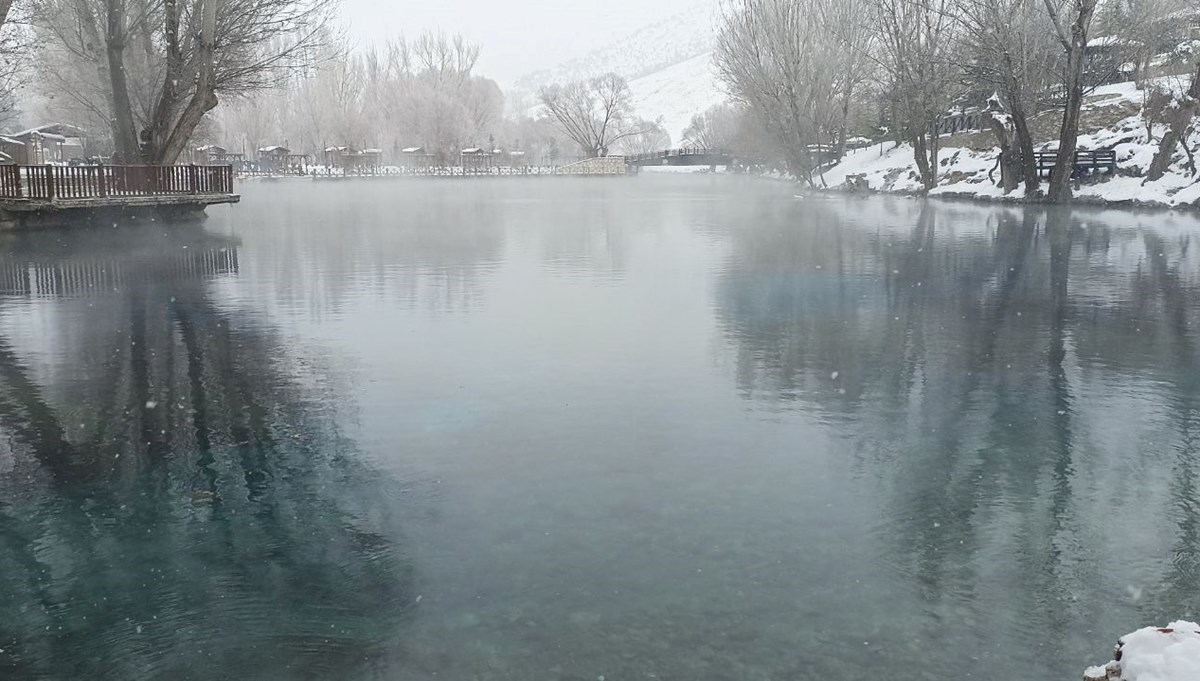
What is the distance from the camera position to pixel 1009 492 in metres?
5.45

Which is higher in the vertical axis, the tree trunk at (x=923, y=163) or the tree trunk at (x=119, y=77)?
the tree trunk at (x=119, y=77)

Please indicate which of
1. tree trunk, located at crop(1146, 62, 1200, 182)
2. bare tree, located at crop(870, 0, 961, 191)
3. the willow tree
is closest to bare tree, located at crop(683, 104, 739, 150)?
bare tree, located at crop(870, 0, 961, 191)

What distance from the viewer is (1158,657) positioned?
106 inches

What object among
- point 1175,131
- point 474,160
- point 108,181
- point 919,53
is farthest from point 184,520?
point 474,160

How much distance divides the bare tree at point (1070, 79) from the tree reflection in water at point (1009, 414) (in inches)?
565

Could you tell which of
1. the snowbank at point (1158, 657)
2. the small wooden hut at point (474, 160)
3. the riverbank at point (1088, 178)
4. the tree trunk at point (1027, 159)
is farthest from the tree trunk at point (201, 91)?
the small wooden hut at point (474, 160)

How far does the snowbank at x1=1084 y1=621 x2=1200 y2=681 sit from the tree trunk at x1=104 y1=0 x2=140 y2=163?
1181 inches

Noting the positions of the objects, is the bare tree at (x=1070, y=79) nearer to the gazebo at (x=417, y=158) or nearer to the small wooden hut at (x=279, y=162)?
the small wooden hut at (x=279, y=162)

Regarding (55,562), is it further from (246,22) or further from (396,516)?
(246,22)

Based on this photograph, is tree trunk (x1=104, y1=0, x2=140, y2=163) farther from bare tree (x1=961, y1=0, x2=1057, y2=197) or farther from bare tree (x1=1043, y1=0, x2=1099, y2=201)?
bare tree (x1=1043, y1=0, x2=1099, y2=201)

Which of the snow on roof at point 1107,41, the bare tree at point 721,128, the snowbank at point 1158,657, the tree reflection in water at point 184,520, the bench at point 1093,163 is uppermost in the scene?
the bare tree at point 721,128

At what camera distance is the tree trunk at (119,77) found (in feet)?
90.4

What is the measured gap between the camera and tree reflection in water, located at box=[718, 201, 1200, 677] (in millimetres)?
4273

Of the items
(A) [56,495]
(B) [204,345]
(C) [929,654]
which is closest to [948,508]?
(C) [929,654]
